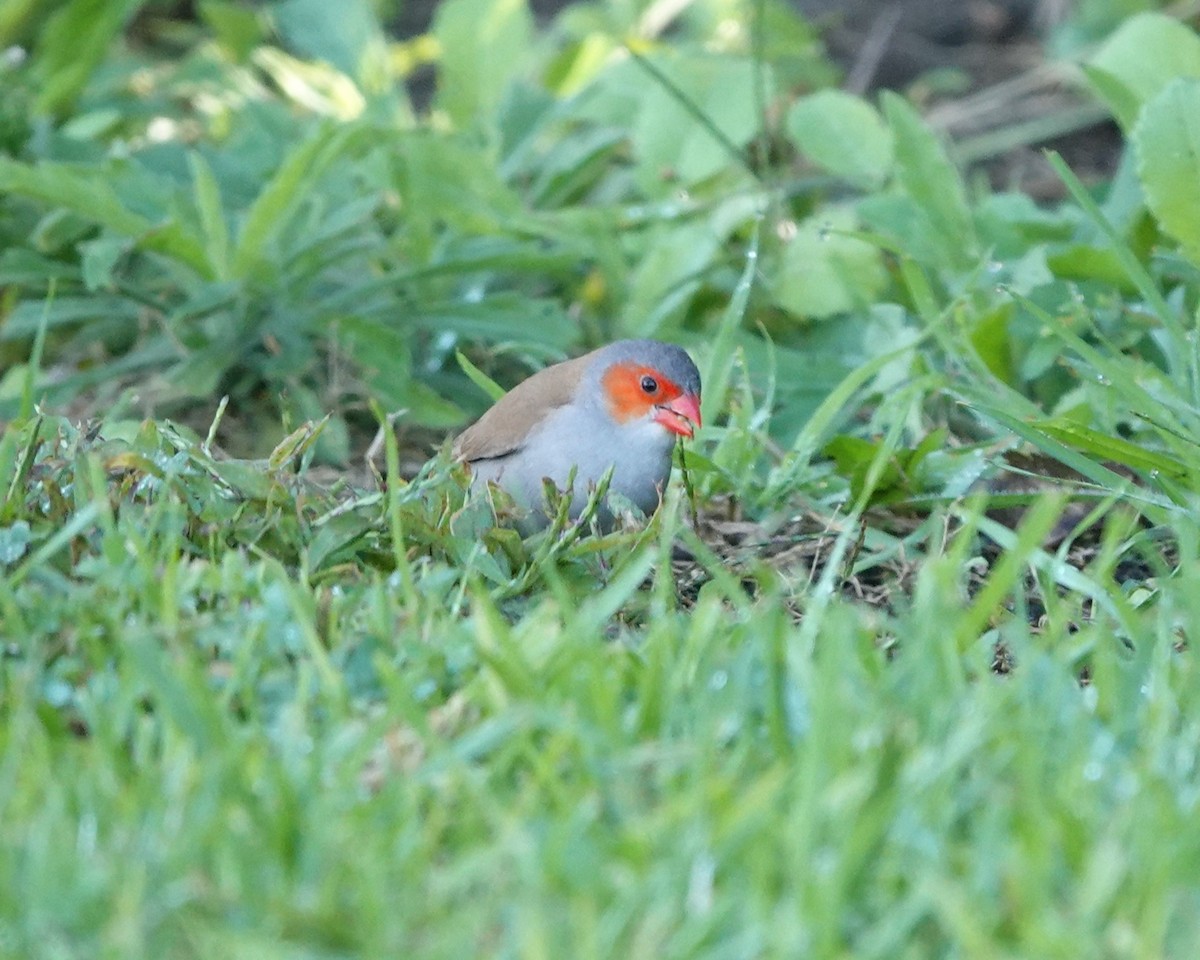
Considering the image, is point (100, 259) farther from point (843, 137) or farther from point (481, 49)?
point (843, 137)

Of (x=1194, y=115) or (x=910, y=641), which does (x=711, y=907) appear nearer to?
(x=910, y=641)

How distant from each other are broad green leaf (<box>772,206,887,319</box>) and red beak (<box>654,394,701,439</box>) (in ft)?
3.35

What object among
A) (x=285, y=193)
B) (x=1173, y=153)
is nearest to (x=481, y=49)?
(x=285, y=193)

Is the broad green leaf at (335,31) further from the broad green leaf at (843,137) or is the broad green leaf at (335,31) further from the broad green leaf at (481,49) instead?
the broad green leaf at (843,137)

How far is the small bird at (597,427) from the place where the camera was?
3953 millimetres

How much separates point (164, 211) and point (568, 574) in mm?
2155

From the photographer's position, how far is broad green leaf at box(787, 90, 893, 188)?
17.1 feet

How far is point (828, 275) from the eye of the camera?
4965 mm

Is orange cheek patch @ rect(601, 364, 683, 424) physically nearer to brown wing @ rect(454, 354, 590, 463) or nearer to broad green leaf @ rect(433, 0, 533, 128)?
brown wing @ rect(454, 354, 590, 463)

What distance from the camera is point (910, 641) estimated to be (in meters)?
2.62

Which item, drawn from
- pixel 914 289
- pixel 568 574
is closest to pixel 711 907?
pixel 568 574

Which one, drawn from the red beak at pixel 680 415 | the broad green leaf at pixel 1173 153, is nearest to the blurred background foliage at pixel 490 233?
the red beak at pixel 680 415

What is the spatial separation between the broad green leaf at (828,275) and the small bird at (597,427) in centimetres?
97

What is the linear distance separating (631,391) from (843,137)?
5.36 feet
